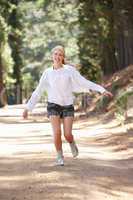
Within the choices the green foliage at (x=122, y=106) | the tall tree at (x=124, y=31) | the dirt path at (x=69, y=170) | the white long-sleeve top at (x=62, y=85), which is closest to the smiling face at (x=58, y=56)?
the white long-sleeve top at (x=62, y=85)

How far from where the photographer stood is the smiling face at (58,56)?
13156 mm

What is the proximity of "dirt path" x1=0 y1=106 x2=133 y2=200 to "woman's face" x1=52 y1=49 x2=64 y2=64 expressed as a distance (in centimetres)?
187

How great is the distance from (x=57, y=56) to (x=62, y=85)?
524 mm

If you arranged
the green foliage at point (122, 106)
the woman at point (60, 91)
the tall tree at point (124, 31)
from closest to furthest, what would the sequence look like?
the woman at point (60, 91) < the green foliage at point (122, 106) < the tall tree at point (124, 31)

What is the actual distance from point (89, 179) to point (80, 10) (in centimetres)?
2989

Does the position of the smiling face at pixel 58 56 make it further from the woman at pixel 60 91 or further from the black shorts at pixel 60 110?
the black shorts at pixel 60 110

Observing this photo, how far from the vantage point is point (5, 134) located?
24328 mm

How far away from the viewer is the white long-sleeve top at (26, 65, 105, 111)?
43.6ft

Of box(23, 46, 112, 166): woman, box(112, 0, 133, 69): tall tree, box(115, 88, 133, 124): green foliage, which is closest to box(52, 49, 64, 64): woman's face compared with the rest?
box(23, 46, 112, 166): woman

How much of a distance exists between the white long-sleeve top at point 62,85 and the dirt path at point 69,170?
1.20 m

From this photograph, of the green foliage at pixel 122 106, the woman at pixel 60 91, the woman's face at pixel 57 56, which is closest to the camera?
the woman's face at pixel 57 56

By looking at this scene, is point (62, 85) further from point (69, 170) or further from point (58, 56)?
point (69, 170)

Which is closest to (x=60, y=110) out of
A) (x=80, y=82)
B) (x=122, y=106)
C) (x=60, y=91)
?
(x=60, y=91)

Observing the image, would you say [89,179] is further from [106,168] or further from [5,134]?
[5,134]
